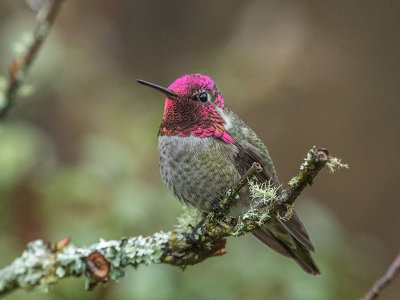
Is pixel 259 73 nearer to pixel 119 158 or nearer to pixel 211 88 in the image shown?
pixel 211 88

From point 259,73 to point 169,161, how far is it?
153cm

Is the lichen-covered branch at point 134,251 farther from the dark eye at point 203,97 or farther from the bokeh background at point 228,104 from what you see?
the dark eye at point 203,97

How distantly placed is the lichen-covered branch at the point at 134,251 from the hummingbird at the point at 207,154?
0.28m

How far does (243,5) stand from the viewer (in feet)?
17.6

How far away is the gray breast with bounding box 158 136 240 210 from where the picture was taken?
2.51 meters

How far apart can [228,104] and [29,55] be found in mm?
2556

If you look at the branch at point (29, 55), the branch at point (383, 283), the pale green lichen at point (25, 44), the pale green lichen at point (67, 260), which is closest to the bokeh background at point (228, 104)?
the pale green lichen at point (25, 44)

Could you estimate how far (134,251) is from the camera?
219 centimetres

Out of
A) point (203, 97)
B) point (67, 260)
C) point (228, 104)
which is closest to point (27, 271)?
point (67, 260)

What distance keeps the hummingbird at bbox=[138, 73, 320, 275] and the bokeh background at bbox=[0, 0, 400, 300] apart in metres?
0.16

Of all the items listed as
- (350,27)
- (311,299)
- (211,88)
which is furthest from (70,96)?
(350,27)

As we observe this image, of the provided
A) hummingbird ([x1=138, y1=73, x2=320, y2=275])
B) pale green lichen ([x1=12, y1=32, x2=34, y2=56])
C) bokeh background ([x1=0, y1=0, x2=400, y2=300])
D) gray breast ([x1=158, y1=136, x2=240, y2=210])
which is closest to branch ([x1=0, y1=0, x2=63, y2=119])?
pale green lichen ([x1=12, y1=32, x2=34, y2=56])

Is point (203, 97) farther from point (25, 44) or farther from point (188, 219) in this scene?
point (25, 44)

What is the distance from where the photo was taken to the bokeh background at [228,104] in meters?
2.61
